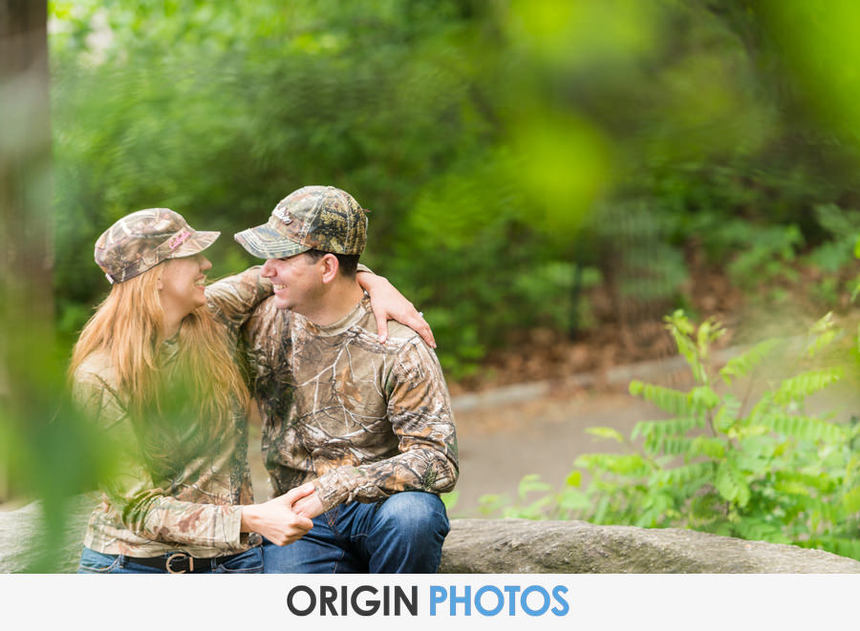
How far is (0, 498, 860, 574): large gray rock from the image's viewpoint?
6.92 feet

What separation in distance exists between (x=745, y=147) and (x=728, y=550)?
173 cm

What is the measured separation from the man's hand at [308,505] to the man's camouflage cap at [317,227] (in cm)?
46

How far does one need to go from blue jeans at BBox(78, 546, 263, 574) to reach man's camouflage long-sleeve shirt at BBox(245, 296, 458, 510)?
0.63ft

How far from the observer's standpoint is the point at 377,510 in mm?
1897

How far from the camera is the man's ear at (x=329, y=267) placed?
1892 millimetres

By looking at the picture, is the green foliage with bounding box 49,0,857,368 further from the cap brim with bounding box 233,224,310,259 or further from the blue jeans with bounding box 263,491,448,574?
the blue jeans with bounding box 263,491,448,574

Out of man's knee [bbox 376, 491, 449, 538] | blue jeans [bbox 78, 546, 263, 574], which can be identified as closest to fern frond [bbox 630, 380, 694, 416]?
man's knee [bbox 376, 491, 449, 538]

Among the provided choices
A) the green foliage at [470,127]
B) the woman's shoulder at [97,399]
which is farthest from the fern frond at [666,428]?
the woman's shoulder at [97,399]

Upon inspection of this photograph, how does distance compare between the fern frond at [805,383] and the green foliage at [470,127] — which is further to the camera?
the fern frond at [805,383]

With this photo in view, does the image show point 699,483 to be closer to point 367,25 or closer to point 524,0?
point 367,25

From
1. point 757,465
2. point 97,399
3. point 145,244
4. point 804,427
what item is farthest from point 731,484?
point 97,399

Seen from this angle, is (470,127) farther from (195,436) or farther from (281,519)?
(281,519)

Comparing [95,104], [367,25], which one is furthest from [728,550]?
[95,104]

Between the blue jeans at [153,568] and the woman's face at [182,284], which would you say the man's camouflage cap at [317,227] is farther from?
the blue jeans at [153,568]
